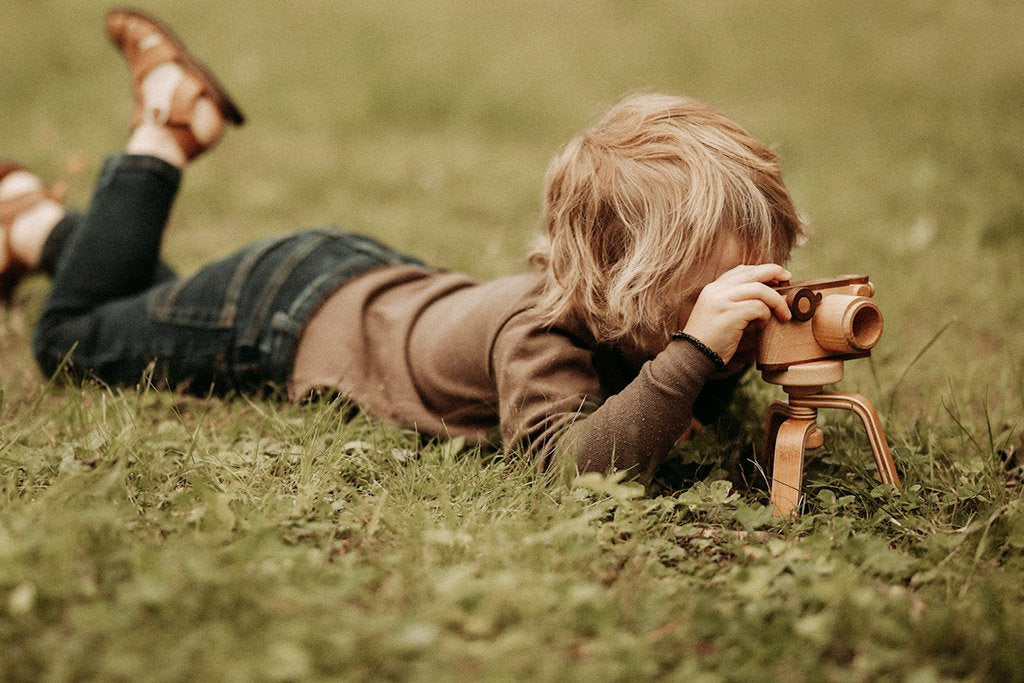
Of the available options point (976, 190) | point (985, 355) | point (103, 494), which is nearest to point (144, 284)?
point (103, 494)

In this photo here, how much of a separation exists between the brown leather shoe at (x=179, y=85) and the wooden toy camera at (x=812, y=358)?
2017 millimetres

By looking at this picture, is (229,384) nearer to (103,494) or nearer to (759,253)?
(103,494)

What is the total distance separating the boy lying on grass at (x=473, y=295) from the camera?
1.83 meters

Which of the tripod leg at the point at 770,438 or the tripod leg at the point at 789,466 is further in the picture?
the tripod leg at the point at 770,438

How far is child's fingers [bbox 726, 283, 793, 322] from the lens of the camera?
5.65 feet

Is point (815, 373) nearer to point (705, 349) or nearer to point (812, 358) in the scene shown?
point (812, 358)

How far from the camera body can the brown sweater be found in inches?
5.7

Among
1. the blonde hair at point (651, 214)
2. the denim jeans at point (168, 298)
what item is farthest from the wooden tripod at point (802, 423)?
the denim jeans at point (168, 298)

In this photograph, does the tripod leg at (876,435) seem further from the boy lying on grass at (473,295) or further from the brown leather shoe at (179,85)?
the brown leather shoe at (179,85)

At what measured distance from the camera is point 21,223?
9.82ft

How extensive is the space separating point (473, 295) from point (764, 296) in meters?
0.80

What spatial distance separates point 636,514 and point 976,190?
367cm

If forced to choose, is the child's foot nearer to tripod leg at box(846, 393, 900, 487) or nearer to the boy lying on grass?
the boy lying on grass

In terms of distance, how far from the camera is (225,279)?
2570 mm
